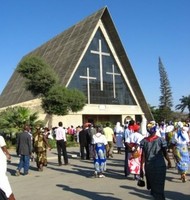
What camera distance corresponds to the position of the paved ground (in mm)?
8633

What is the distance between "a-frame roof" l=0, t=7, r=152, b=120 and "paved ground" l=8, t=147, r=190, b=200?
29423 mm

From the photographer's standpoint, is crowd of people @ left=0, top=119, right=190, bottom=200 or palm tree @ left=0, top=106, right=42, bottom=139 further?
palm tree @ left=0, top=106, right=42, bottom=139

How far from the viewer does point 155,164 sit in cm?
699

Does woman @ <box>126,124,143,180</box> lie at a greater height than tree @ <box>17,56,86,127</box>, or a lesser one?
lesser

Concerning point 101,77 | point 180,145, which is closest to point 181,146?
point 180,145

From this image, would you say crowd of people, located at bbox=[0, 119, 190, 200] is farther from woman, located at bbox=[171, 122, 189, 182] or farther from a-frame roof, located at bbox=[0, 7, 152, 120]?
a-frame roof, located at bbox=[0, 7, 152, 120]

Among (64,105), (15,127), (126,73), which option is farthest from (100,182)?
(126,73)

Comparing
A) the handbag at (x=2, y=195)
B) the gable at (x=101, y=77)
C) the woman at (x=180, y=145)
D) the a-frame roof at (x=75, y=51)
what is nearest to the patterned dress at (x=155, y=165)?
the handbag at (x=2, y=195)

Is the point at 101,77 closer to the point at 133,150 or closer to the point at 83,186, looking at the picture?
the point at 133,150

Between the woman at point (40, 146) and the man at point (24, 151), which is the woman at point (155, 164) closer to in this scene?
the man at point (24, 151)

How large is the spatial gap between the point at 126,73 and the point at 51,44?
41.3ft

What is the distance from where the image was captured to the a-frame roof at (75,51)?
145ft

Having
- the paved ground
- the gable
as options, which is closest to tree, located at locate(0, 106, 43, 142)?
the paved ground

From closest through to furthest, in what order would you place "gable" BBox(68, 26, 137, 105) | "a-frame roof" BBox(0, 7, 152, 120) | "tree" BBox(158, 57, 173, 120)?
1. "a-frame roof" BBox(0, 7, 152, 120)
2. "gable" BBox(68, 26, 137, 105)
3. "tree" BBox(158, 57, 173, 120)
